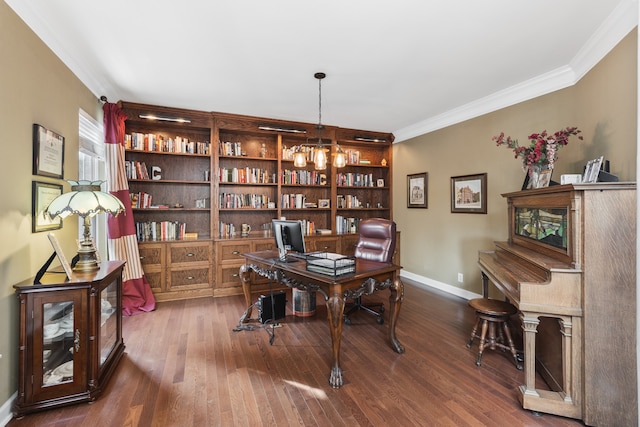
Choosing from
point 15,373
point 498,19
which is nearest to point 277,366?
point 15,373

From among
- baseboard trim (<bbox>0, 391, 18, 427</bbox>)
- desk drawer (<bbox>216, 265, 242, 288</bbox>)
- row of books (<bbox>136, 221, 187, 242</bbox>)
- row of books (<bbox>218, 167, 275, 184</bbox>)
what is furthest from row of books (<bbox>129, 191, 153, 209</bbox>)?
baseboard trim (<bbox>0, 391, 18, 427</bbox>)

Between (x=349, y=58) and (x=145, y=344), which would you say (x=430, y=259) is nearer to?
(x=349, y=58)

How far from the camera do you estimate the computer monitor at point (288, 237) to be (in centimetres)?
265

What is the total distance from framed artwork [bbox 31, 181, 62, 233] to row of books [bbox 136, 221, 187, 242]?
164 cm

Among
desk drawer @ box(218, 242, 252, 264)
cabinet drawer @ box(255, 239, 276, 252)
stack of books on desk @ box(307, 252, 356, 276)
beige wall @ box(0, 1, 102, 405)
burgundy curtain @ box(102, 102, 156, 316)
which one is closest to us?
beige wall @ box(0, 1, 102, 405)

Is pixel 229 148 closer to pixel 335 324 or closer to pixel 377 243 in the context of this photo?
pixel 377 243

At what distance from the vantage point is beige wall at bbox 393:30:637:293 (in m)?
2.22

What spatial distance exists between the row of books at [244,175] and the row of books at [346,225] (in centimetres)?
138

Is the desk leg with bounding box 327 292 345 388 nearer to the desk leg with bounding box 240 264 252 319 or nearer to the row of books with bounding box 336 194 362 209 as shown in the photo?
the desk leg with bounding box 240 264 252 319

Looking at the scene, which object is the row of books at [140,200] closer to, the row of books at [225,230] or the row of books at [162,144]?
the row of books at [162,144]

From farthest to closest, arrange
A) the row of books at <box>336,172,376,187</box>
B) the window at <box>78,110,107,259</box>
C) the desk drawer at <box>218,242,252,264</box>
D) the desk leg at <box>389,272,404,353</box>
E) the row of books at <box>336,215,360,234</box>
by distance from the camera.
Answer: the row of books at <box>336,172,376,187</box> < the row of books at <box>336,215,360,234</box> < the desk drawer at <box>218,242,252,264</box> < the window at <box>78,110,107,259</box> < the desk leg at <box>389,272,404,353</box>

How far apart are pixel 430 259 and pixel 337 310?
3038 millimetres

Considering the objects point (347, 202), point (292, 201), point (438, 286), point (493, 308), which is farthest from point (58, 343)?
point (438, 286)

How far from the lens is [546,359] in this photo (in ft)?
7.25
